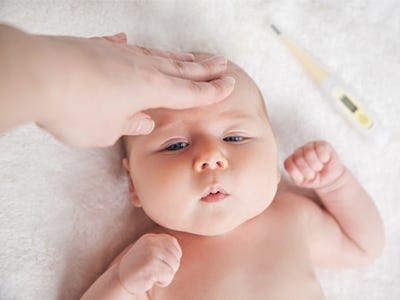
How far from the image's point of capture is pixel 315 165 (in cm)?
133

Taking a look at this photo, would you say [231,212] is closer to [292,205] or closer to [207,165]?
[207,165]

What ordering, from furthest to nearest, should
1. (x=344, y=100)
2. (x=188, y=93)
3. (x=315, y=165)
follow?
(x=344, y=100) → (x=315, y=165) → (x=188, y=93)

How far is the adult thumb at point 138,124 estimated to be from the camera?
3.08 feet

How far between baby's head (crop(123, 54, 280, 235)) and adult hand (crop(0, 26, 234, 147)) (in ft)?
0.55

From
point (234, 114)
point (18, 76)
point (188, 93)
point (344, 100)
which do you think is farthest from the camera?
point (344, 100)

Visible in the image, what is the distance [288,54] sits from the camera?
150cm

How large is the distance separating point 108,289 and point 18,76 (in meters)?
0.51

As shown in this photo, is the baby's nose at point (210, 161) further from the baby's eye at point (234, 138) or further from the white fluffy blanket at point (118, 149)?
→ the white fluffy blanket at point (118, 149)

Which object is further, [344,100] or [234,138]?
[344,100]

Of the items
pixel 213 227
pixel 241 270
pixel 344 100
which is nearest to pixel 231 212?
pixel 213 227

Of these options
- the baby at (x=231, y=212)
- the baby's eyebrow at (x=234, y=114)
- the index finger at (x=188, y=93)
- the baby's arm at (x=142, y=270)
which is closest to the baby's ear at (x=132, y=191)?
the baby at (x=231, y=212)

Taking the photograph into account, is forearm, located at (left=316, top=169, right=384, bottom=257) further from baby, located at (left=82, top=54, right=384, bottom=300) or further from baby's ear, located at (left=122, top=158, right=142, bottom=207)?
baby's ear, located at (left=122, top=158, right=142, bottom=207)

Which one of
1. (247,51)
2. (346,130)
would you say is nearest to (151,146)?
(247,51)

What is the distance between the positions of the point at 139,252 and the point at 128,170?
0.22m
